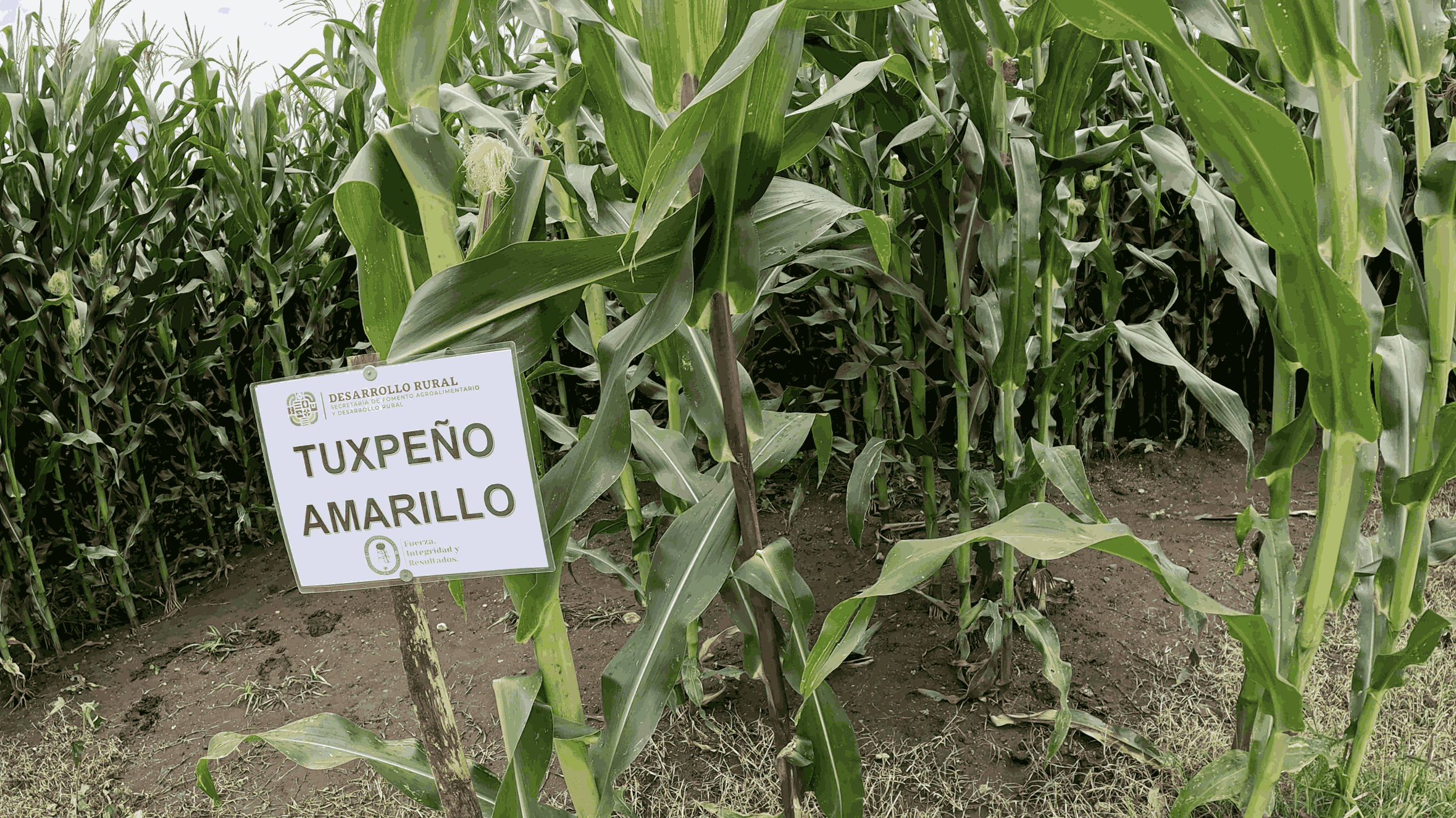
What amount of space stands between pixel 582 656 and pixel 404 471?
5.11 ft

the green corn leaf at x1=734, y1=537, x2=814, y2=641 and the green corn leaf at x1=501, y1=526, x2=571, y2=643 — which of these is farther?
the green corn leaf at x1=734, y1=537, x2=814, y2=641

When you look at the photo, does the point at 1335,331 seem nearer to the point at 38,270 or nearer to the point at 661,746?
the point at 661,746

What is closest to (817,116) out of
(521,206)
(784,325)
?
(521,206)

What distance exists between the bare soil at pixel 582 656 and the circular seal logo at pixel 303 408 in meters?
1.30

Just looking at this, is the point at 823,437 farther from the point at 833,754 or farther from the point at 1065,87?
the point at 1065,87

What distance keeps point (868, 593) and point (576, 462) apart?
15.1 inches

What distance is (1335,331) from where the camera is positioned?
929 millimetres

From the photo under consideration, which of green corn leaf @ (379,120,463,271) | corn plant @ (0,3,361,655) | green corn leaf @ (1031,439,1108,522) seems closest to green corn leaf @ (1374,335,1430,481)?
green corn leaf @ (1031,439,1108,522)

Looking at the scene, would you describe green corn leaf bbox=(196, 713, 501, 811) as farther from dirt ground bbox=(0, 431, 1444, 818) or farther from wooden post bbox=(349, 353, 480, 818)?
dirt ground bbox=(0, 431, 1444, 818)

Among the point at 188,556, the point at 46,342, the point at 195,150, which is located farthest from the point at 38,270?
the point at 188,556

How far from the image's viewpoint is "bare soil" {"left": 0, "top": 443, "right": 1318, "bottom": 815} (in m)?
2.00

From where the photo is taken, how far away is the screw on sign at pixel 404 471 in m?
0.89

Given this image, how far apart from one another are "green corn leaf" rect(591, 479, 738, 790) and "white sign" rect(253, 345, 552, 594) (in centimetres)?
26

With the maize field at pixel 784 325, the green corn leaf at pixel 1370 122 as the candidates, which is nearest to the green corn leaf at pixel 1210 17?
the maize field at pixel 784 325
